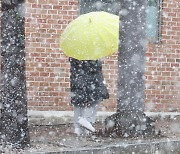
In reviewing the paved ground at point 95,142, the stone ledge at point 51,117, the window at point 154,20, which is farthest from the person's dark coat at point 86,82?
the window at point 154,20

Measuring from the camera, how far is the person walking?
22.1 feet

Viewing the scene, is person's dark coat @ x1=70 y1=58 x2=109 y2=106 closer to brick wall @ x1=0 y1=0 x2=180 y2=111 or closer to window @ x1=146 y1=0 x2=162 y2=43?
brick wall @ x1=0 y1=0 x2=180 y2=111

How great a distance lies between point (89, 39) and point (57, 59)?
242 centimetres

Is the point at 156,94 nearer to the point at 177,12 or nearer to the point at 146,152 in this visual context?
the point at 177,12

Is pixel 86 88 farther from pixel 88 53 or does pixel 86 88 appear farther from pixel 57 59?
pixel 57 59

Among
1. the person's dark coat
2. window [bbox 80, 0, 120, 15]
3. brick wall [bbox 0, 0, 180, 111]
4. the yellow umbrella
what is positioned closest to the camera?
the yellow umbrella

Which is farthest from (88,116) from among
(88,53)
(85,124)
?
(88,53)

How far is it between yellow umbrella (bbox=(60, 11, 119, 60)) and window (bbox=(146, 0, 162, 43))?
276 cm

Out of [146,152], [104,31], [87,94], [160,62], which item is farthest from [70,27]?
[160,62]

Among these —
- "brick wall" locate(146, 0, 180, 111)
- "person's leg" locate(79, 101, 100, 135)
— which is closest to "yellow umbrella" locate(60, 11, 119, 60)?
"person's leg" locate(79, 101, 100, 135)

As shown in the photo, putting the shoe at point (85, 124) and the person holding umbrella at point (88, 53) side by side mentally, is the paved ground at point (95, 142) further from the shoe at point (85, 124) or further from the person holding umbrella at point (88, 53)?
the person holding umbrella at point (88, 53)

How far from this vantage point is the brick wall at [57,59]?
8633mm

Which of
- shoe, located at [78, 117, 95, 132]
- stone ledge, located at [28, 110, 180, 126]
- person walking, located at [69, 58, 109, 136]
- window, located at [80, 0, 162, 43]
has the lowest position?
stone ledge, located at [28, 110, 180, 126]

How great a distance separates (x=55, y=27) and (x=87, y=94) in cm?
224
